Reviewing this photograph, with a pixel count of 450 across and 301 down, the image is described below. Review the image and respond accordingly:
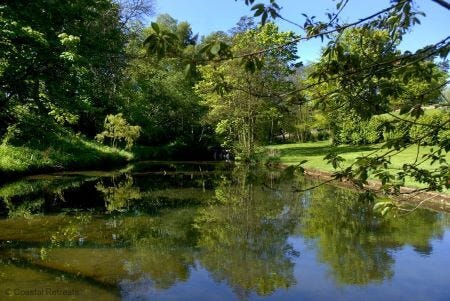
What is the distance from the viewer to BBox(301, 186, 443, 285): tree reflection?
314 inches

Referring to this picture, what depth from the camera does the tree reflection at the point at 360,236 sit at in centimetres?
799

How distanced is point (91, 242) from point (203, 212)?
14.3ft

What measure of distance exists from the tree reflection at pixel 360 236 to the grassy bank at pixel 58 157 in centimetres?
1322

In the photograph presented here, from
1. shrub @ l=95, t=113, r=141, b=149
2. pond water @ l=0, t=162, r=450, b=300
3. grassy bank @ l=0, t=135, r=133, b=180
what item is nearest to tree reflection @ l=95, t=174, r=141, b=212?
pond water @ l=0, t=162, r=450, b=300

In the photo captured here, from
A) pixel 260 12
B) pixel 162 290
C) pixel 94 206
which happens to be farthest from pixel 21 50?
pixel 260 12

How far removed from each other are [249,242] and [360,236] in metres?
2.66

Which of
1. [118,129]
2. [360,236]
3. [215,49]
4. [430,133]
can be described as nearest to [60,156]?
[118,129]

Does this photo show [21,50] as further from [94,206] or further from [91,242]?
[91,242]

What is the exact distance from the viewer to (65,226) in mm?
10898

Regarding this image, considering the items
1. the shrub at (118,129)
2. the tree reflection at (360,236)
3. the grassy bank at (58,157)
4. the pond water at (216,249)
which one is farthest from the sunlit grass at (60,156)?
the tree reflection at (360,236)

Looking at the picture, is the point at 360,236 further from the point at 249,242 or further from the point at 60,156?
the point at 60,156

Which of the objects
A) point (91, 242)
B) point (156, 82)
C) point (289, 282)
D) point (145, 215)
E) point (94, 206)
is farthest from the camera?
point (156, 82)

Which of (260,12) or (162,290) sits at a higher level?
(260,12)

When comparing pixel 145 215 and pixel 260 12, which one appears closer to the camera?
pixel 260 12
